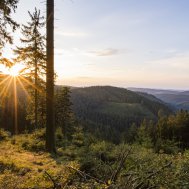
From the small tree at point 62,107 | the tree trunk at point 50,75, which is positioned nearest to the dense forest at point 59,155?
the tree trunk at point 50,75

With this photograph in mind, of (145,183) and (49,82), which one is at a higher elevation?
(49,82)

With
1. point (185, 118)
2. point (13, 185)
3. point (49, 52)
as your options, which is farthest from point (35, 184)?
point (185, 118)

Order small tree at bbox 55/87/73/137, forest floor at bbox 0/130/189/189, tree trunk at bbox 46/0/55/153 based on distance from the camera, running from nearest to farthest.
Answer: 1. forest floor at bbox 0/130/189/189
2. tree trunk at bbox 46/0/55/153
3. small tree at bbox 55/87/73/137

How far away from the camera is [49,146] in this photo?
1447cm

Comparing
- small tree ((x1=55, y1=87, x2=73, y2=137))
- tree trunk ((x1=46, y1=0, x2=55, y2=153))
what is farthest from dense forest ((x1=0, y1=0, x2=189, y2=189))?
small tree ((x1=55, y1=87, x2=73, y2=137))

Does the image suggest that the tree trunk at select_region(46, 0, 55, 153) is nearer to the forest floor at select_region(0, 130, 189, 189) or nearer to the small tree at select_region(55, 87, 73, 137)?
the forest floor at select_region(0, 130, 189, 189)

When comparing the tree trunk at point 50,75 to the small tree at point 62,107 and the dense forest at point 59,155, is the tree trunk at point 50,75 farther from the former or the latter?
the small tree at point 62,107

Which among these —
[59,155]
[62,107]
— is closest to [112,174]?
[59,155]

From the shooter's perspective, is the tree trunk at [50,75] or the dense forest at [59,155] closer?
the dense forest at [59,155]

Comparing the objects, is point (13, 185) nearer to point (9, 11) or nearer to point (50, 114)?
point (50, 114)

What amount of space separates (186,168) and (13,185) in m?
4.08

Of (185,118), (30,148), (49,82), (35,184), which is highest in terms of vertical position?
(49,82)

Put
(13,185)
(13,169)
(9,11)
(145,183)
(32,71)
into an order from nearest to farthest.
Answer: (145,183), (13,185), (13,169), (9,11), (32,71)

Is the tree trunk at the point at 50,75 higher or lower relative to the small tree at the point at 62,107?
higher
